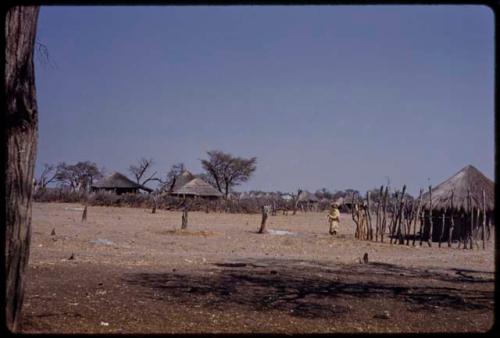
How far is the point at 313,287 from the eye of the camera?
8273 mm

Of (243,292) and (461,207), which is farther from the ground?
(461,207)

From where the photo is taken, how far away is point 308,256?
1388cm

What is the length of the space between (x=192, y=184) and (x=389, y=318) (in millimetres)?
46258

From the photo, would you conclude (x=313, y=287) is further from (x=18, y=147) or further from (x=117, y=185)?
(x=117, y=185)

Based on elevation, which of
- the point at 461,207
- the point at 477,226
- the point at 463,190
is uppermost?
the point at 463,190

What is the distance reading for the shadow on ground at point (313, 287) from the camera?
22.7 feet

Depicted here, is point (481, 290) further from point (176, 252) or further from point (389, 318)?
point (176, 252)

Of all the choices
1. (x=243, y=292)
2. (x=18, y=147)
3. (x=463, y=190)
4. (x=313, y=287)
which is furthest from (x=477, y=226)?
(x=18, y=147)

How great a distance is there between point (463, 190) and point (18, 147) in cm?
1971

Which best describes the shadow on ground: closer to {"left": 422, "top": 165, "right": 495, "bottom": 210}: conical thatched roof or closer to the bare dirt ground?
the bare dirt ground

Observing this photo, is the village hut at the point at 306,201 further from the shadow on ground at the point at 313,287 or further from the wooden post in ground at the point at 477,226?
the shadow on ground at the point at 313,287

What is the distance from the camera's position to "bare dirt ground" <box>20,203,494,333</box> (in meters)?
5.70

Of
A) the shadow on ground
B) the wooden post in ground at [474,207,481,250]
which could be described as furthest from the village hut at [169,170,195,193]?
the shadow on ground

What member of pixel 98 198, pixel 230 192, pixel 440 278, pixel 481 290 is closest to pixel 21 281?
pixel 481 290
